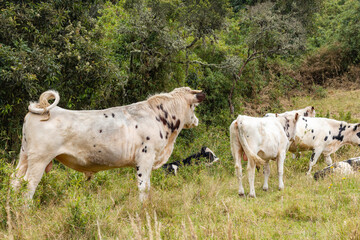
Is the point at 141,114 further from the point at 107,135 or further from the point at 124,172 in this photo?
the point at 124,172

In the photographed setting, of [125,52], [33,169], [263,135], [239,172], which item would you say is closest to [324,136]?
[263,135]

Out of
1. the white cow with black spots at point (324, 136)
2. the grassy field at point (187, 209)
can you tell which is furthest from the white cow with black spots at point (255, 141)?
the white cow with black spots at point (324, 136)

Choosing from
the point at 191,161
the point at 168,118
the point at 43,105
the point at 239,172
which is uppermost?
the point at 43,105

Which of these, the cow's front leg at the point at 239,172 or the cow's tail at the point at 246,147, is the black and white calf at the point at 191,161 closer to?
the cow's front leg at the point at 239,172

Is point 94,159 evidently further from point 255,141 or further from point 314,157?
point 314,157

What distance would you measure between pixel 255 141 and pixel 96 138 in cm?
348

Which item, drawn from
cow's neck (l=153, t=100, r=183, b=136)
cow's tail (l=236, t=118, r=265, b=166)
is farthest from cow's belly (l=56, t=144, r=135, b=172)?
cow's tail (l=236, t=118, r=265, b=166)

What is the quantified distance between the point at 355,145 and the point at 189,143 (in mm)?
5551

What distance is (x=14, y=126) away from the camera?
940cm

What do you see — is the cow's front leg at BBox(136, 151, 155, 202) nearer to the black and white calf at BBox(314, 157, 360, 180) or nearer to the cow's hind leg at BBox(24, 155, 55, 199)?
the cow's hind leg at BBox(24, 155, 55, 199)

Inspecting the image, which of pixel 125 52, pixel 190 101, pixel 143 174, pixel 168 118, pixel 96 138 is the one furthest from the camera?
pixel 125 52

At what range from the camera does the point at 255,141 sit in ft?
25.2

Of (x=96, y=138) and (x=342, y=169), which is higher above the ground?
(x=96, y=138)

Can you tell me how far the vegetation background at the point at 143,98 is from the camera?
4625 millimetres
